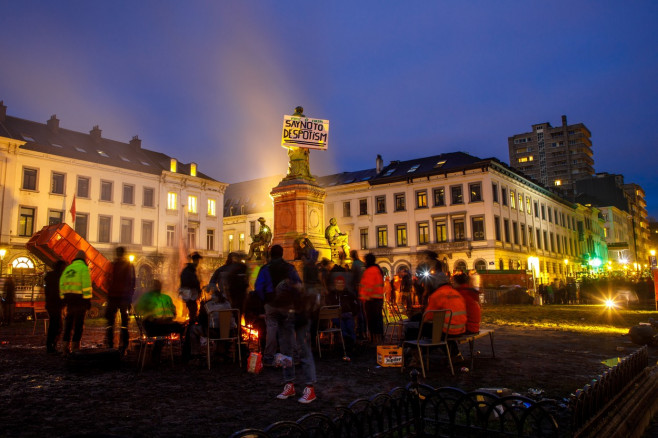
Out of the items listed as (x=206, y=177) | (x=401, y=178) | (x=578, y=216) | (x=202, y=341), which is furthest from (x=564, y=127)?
(x=202, y=341)

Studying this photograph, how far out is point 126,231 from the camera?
38.5m

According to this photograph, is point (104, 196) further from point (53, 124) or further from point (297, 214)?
point (297, 214)

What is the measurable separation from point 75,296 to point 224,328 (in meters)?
3.23

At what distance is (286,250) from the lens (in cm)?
1716

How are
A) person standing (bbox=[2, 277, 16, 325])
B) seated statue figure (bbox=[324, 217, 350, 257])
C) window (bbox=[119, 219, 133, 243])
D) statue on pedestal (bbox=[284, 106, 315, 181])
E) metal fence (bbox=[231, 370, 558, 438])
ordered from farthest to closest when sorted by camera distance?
window (bbox=[119, 219, 133, 243])
statue on pedestal (bbox=[284, 106, 315, 181])
seated statue figure (bbox=[324, 217, 350, 257])
person standing (bbox=[2, 277, 16, 325])
metal fence (bbox=[231, 370, 558, 438])

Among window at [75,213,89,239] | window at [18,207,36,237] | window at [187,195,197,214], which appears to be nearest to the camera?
window at [18,207,36,237]

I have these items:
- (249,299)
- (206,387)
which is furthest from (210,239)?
(206,387)

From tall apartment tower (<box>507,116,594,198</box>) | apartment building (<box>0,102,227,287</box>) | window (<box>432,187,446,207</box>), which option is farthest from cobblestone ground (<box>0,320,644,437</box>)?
tall apartment tower (<box>507,116,594,198</box>)

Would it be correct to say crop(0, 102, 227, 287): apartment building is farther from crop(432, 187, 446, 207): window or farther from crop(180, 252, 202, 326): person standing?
crop(180, 252, 202, 326): person standing

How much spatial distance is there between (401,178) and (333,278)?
36.4 m

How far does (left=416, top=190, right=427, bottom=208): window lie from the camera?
4397 centimetres

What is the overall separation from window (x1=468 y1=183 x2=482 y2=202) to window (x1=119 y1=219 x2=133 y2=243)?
29.6 meters

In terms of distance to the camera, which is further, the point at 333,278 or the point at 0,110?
the point at 0,110

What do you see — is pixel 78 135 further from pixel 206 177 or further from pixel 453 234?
pixel 453 234
